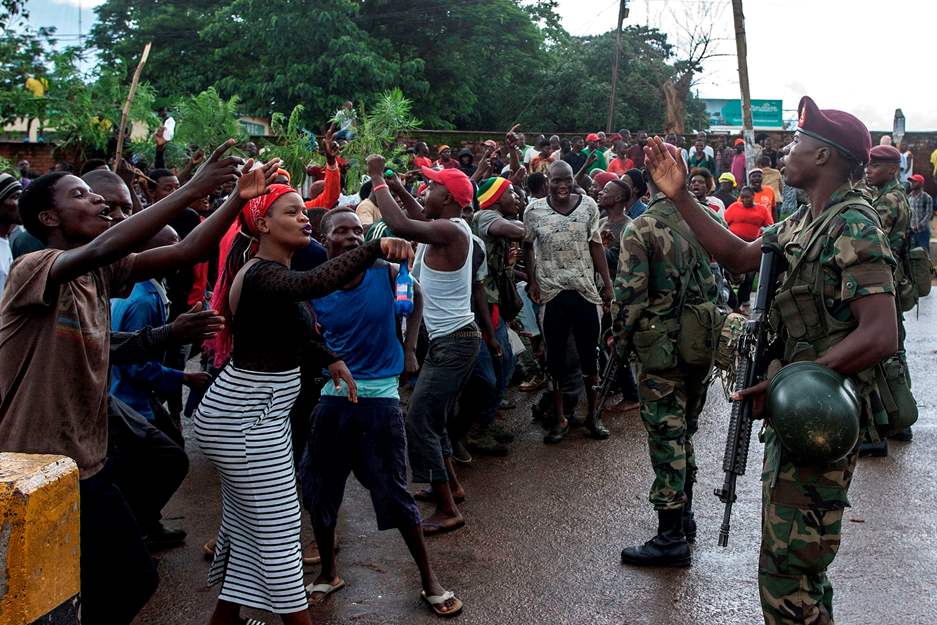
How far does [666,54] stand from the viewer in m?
35.3

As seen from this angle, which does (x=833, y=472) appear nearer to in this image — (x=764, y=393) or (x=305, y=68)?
(x=764, y=393)

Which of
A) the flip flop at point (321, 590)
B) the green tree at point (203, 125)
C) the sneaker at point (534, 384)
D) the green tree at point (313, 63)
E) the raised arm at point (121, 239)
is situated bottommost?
the sneaker at point (534, 384)

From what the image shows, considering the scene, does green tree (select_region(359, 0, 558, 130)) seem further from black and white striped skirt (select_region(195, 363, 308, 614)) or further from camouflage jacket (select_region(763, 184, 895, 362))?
camouflage jacket (select_region(763, 184, 895, 362))

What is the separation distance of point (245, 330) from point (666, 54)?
34.4 m

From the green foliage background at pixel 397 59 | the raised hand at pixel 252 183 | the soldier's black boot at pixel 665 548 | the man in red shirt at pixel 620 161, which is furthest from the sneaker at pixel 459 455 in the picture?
the green foliage background at pixel 397 59

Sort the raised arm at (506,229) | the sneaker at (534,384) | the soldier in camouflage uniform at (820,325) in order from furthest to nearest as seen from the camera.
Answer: the sneaker at (534,384) < the raised arm at (506,229) < the soldier in camouflage uniform at (820,325)

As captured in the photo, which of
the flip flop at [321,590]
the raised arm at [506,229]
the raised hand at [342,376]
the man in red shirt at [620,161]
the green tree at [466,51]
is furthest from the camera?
the green tree at [466,51]

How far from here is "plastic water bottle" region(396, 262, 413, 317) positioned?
4.81m

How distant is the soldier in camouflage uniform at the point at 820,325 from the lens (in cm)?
298

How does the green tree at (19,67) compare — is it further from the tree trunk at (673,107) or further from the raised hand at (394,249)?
the tree trunk at (673,107)

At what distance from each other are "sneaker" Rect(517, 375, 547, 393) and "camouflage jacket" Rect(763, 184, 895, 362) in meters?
5.14

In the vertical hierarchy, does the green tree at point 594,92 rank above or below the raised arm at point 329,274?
above

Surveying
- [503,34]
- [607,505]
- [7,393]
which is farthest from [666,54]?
[7,393]

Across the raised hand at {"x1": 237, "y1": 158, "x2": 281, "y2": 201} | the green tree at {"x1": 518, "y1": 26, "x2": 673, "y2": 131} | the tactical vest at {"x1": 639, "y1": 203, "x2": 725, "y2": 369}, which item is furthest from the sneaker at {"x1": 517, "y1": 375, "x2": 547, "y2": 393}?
the green tree at {"x1": 518, "y1": 26, "x2": 673, "y2": 131}
